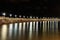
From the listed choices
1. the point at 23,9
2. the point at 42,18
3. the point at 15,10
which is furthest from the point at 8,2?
the point at 42,18

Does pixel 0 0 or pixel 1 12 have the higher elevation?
pixel 0 0

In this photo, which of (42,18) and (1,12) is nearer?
(1,12)

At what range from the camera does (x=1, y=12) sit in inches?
1687

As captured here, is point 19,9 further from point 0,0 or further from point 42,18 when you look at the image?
point 42,18

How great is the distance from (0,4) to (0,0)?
1.16 m

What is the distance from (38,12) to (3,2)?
140 ft

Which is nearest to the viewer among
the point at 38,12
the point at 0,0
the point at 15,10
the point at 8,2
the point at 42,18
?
the point at 0,0

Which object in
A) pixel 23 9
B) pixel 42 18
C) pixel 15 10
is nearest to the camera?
pixel 15 10

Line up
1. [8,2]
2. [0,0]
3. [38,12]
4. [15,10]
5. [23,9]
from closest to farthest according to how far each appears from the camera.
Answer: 1. [0,0]
2. [8,2]
3. [15,10]
4. [23,9]
5. [38,12]

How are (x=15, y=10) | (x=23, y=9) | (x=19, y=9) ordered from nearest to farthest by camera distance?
(x=15, y=10) < (x=19, y=9) < (x=23, y=9)

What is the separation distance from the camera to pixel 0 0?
40.5 m

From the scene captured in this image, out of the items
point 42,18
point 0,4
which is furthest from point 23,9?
point 42,18

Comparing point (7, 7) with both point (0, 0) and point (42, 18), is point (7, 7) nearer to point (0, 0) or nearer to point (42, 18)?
point (0, 0)

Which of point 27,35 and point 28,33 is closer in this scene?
point 27,35
